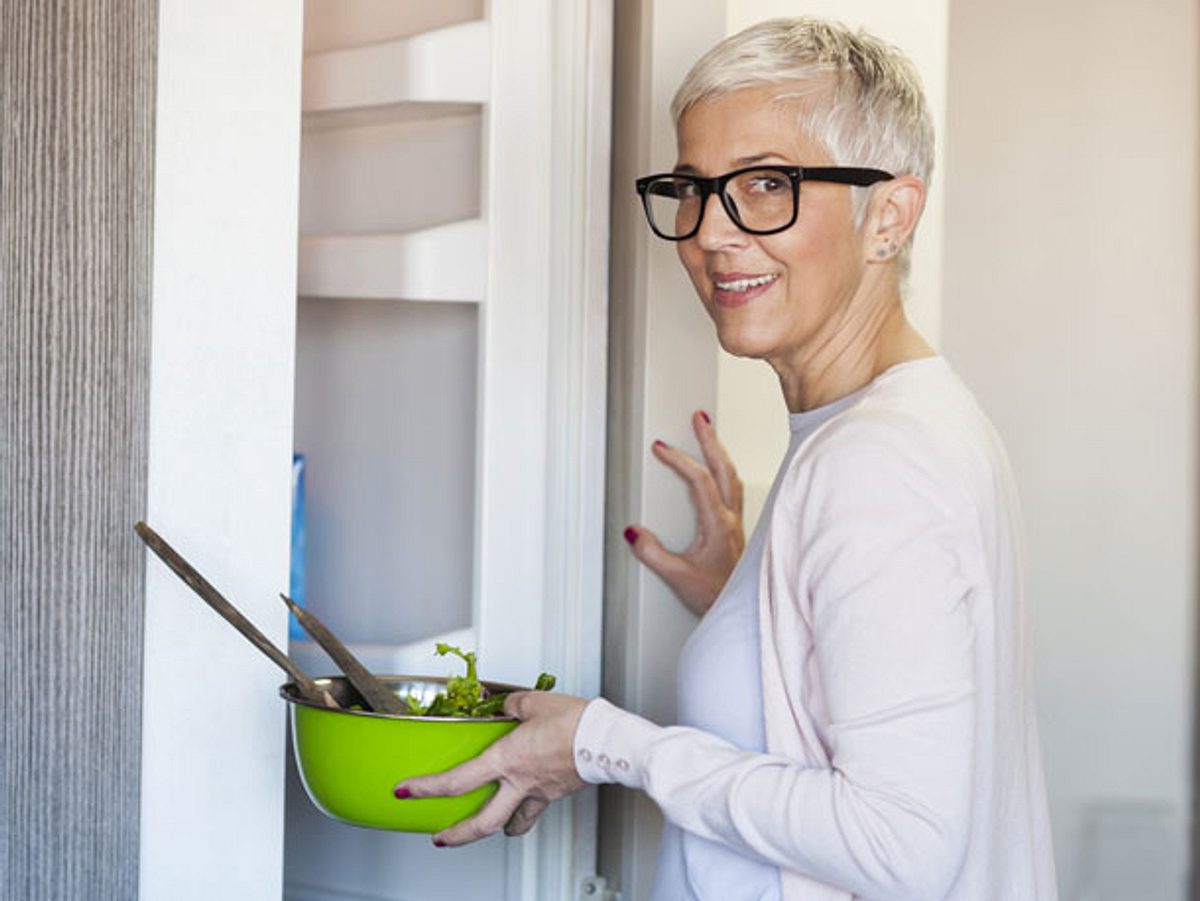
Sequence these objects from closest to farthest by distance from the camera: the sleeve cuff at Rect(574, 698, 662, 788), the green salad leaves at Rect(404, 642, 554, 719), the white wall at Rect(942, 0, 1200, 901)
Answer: the sleeve cuff at Rect(574, 698, 662, 788) → the green salad leaves at Rect(404, 642, 554, 719) → the white wall at Rect(942, 0, 1200, 901)

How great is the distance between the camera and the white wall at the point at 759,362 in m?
1.50

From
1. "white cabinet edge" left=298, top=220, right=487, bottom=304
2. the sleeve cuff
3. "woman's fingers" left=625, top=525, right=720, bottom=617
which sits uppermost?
"white cabinet edge" left=298, top=220, right=487, bottom=304

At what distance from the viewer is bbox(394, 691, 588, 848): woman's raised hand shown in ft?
3.63

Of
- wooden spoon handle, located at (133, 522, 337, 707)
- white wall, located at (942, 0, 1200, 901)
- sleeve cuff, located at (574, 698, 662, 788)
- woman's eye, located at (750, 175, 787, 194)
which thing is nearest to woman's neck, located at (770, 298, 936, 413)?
woman's eye, located at (750, 175, 787, 194)

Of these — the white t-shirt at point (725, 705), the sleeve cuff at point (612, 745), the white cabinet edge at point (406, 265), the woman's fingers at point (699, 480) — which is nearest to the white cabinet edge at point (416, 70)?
the white cabinet edge at point (406, 265)

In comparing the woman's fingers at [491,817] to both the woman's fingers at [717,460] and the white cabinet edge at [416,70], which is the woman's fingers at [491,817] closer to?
the woman's fingers at [717,460]

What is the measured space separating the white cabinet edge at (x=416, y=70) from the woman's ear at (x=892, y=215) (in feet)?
1.35

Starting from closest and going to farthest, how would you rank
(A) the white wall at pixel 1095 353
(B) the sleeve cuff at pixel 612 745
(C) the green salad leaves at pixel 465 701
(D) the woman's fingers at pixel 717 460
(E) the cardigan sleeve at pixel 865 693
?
(E) the cardigan sleeve at pixel 865 693 → (B) the sleeve cuff at pixel 612 745 → (C) the green salad leaves at pixel 465 701 → (D) the woman's fingers at pixel 717 460 → (A) the white wall at pixel 1095 353

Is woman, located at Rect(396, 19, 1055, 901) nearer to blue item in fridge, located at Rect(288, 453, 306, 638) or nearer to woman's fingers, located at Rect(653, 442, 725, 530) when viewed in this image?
woman's fingers, located at Rect(653, 442, 725, 530)

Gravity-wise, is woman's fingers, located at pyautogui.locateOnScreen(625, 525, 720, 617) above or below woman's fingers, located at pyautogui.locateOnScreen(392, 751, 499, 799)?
above

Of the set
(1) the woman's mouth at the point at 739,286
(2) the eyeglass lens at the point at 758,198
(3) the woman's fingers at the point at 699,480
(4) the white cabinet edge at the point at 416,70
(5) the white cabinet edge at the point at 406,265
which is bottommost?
(3) the woman's fingers at the point at 699,480

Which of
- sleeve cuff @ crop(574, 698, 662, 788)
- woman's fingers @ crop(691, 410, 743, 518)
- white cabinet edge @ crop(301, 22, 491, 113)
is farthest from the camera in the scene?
woman's fingers @ crop(691, 410, 743, 518)

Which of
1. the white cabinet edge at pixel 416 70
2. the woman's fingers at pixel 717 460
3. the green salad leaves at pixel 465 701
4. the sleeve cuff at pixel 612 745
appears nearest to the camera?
the sleeve cuff at pixel 612 745

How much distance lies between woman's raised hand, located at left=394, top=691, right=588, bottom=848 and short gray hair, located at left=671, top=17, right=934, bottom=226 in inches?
14.4
